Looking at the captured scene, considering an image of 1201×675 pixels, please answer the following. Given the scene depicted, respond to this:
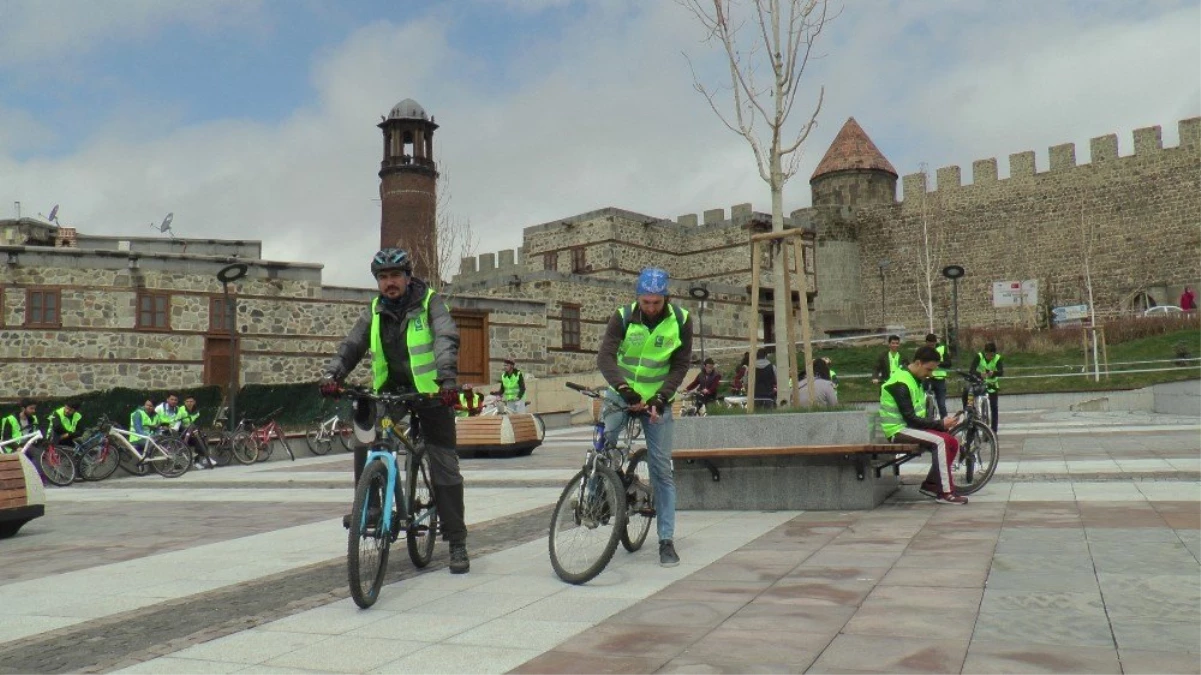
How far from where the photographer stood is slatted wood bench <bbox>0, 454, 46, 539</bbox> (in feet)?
29.1

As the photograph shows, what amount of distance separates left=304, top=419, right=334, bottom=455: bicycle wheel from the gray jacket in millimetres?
15946

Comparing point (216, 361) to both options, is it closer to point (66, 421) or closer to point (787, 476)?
point (66, 421)

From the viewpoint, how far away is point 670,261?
46719 mm

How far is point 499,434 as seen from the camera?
17172 millimetres

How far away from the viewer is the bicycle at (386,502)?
5.08 metres

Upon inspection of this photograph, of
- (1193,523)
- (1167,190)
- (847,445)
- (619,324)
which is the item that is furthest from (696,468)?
(1167,190)

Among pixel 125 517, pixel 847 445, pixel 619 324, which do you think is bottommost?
pixel 125 517

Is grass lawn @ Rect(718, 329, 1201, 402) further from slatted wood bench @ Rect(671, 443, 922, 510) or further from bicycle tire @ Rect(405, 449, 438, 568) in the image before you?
bicycle tire @ Rect(405, 449, 438, 568)

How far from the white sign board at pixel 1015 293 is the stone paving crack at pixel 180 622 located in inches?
1782

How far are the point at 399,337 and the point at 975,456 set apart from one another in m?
5.65

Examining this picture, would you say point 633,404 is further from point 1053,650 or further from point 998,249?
point 998,249

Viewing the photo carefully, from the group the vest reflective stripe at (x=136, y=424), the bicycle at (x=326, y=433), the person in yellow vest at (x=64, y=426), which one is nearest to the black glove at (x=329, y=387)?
the vest reflective stripe at (x=136, y=424)

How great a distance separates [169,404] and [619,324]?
615 inches

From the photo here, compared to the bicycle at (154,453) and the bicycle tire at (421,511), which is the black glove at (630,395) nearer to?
the bicycle tire at (421,511)
